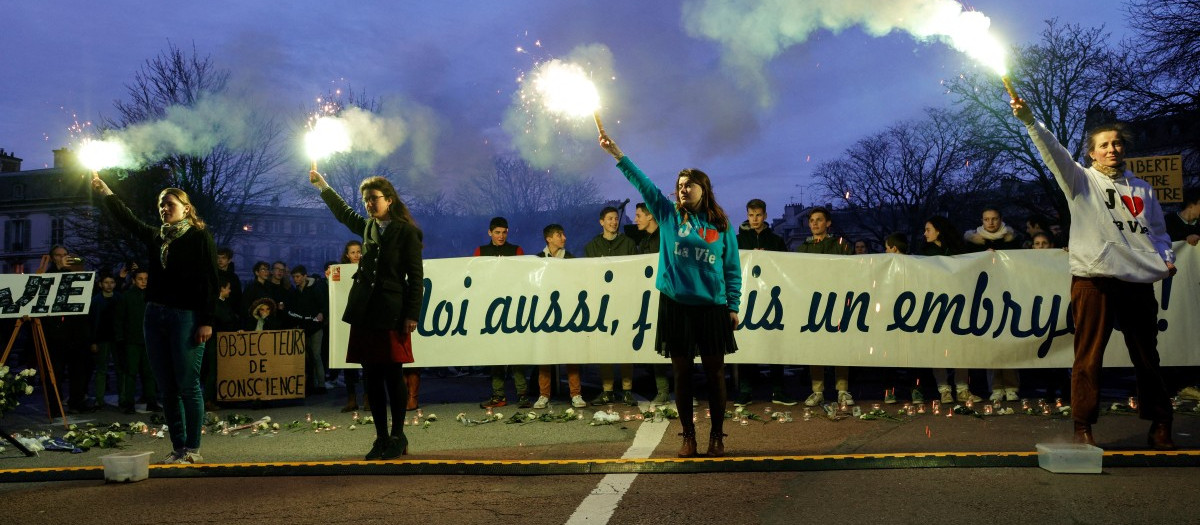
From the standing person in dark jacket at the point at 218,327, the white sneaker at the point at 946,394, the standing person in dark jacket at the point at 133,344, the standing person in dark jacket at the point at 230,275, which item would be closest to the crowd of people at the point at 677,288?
the white sneaker at the point at 946,394

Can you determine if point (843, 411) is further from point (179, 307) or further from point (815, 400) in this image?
point (179, 307)

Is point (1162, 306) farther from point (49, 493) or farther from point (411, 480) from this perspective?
point (49, 493)

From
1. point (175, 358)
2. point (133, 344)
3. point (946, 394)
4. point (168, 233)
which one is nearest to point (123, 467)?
point (175, 358)

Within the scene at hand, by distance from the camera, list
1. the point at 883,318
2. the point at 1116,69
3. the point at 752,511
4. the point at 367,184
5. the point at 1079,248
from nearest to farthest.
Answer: the point at 752,511, the point at 1079,248, the point at 367,184, the point at 883,318, the point at 1116,69

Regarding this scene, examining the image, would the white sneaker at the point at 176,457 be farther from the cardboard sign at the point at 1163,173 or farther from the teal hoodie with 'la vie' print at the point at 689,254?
the cardboard sign at the point at 1163,173

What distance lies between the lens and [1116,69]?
102ft

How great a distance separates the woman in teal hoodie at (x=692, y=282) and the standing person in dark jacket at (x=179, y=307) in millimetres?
2964

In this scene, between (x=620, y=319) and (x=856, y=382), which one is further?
(x=856, y=382)

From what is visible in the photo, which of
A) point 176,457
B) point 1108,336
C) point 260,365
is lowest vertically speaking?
point 176,457

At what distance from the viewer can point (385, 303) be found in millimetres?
6078

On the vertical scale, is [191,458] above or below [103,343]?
below

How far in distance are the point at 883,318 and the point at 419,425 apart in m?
4.61

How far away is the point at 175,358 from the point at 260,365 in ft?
14.5

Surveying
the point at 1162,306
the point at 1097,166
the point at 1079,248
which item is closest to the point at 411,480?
the point at 1079,248
